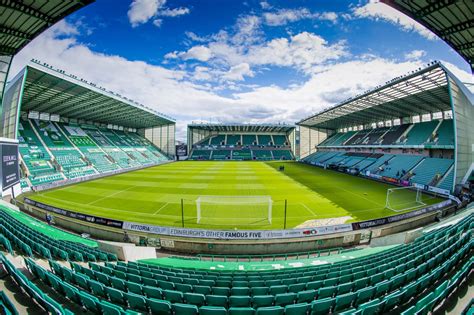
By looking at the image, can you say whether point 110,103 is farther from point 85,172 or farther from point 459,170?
point 459,170

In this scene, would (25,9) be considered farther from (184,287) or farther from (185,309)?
(185,309)

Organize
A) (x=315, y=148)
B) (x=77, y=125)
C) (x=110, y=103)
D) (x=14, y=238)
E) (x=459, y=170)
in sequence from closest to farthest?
1. (x=14, y=238)
2. (x=459, y=170)
3. (x=110, y=103)
4. (x=77, y=125)
5. (x=315, y=148)

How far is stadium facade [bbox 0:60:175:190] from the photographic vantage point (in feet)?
79.6

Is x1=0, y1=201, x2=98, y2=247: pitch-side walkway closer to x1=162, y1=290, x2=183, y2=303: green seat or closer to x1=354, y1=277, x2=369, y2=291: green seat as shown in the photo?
x1=162, y1=290, x2=183, y2=303: green seat

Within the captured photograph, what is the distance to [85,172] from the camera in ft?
123

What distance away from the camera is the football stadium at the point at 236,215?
5.29m

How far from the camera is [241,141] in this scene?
87375 mm

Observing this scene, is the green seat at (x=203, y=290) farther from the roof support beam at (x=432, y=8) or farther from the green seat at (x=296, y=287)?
the roof support beam at (x=432, y=8)

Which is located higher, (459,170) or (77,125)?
(77,125)

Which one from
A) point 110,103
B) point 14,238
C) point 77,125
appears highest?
point 110,103

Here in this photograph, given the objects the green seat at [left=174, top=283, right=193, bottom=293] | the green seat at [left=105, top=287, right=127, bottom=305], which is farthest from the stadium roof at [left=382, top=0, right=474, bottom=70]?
the green seat at [left=105, top=287, right=127, bottom=305]

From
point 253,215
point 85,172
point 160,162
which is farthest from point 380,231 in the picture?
point 160,162

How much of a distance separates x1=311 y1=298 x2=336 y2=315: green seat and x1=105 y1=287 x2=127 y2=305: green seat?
186 inches

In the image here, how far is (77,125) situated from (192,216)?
48625mm
